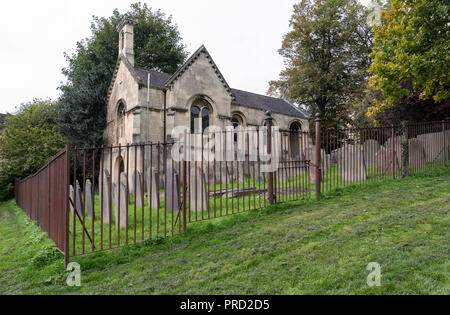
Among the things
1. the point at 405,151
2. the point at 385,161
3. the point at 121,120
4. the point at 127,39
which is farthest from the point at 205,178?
the point at 127,39

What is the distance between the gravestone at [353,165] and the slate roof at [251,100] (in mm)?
14257

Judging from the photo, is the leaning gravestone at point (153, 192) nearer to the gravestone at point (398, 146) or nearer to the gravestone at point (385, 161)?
the gravestone at point (385, 161)

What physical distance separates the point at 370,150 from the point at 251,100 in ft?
59.8

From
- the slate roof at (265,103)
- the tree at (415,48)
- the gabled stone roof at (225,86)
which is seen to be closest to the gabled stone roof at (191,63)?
the gabled stone roof at (225,86)

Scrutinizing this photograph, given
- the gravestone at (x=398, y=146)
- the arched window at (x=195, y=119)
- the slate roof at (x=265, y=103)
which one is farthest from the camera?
the slate roof at (x=265, y=103)

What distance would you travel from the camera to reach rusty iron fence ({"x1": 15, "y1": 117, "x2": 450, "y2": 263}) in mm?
5520

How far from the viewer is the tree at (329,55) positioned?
27.7m

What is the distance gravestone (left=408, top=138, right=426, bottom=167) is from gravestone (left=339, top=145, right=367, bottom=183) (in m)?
2.67

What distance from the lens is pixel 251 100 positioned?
88.4 ft

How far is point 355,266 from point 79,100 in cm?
2503

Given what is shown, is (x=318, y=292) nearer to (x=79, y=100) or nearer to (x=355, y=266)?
(x=355, y=266)

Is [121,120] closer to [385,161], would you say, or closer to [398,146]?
[385,161]
